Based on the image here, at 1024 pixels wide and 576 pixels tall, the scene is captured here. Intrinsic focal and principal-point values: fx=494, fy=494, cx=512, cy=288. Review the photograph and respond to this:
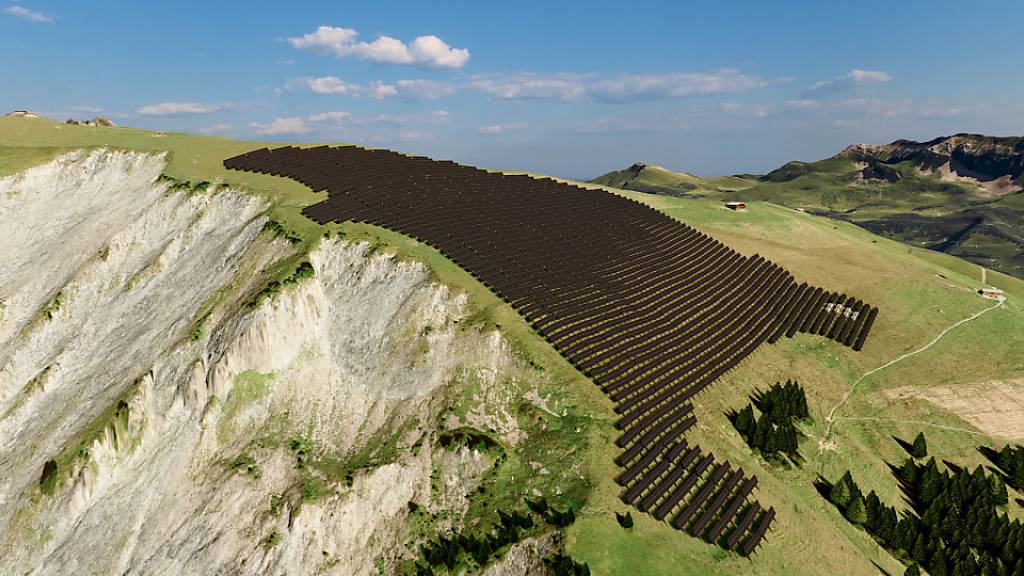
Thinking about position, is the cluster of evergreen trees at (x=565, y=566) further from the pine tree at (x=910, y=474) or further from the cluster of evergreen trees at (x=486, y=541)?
the pine tree at (x=910, y=474)

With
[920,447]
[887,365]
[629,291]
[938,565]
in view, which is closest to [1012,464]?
[920,447]

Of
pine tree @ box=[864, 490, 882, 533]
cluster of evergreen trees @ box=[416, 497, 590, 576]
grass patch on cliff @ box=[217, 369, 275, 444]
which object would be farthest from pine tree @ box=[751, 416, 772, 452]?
grass patch on cliff @ box=[217, 369, 275, 444]

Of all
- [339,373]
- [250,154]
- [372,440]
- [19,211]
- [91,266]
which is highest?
[250,154]

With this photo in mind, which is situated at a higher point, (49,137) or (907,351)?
(49,137)

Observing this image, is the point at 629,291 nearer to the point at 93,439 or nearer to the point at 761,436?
the point at 761,436

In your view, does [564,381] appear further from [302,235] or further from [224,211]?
[224,211]

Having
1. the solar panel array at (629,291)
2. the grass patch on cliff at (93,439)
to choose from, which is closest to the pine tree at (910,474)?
the solar panel array at (629,291)

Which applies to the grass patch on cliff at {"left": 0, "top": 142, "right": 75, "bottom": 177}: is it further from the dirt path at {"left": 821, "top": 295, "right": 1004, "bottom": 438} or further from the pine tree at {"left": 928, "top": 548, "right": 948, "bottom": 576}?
the pine tree at {"left": 928, "top": 548, "right": 948, "bottom": 576}

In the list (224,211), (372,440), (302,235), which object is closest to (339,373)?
(372,440)
